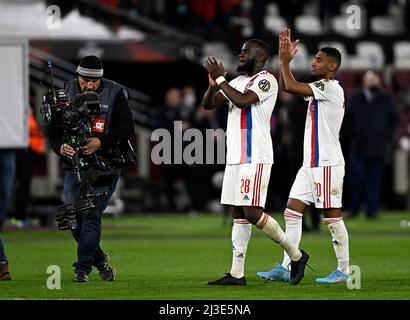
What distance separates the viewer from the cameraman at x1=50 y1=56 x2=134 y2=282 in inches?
494

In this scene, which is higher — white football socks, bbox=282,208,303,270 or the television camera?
the television camera

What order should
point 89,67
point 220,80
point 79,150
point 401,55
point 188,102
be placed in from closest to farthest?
1. point 220,80
2. point 79,150
3. point 89,67
4. point 188,102
5. point 401,55

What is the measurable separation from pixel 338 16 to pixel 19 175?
39.6 ft

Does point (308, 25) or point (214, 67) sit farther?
point (308, 25)

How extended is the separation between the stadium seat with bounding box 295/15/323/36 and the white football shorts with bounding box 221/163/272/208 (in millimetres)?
17787

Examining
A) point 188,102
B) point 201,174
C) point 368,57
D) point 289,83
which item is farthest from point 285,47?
point 368,57

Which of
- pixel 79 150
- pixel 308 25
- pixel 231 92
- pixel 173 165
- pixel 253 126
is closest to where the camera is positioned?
pixel 231 92

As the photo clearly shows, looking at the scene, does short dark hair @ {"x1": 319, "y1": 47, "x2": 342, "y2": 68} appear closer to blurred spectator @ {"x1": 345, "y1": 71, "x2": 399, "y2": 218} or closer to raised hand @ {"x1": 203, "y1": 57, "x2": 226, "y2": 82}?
raised hand @ {"x1": 203, "y1": 57, "x2": 226, "y2": 82}

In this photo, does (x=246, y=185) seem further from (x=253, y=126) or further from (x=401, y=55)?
(x=401, y=55)

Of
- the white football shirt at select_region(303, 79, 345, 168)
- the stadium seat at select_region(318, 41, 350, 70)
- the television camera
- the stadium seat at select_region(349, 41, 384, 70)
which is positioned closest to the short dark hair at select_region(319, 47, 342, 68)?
the white football shirt at select_region(303, 79, 345, 168)

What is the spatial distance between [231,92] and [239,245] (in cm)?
144

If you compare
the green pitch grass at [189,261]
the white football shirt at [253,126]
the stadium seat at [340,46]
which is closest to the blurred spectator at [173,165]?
the green pitch grass at [189,261]

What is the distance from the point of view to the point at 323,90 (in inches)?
496
